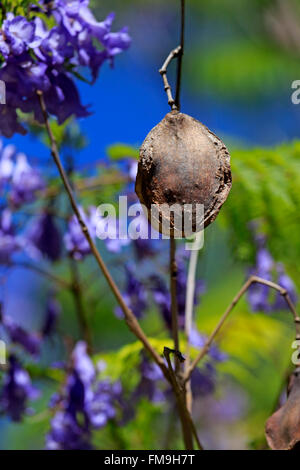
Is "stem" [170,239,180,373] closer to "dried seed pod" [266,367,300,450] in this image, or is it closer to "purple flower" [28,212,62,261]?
"dried seed pod" [266,367,300,450]

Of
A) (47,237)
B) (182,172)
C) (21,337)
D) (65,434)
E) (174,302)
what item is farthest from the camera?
(47,237)

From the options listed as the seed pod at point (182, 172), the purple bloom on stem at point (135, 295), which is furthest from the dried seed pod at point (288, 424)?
the purple bloom on stem at point (135, 295)

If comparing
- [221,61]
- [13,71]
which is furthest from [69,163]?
[221,61]

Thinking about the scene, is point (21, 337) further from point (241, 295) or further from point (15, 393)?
point (241, 295)

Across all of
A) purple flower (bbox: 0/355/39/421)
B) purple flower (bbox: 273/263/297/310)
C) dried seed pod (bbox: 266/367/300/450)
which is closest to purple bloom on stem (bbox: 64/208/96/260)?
purple flower (bbox: 0/355/39/421)

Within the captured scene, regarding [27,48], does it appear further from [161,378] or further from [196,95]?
[196,95]

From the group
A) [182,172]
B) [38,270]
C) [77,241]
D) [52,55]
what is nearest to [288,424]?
[182,172]

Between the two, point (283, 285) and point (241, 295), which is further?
point (283, 285)

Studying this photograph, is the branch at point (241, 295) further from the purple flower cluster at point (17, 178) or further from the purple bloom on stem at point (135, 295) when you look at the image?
the purple flower cluster at point (17, 178)
